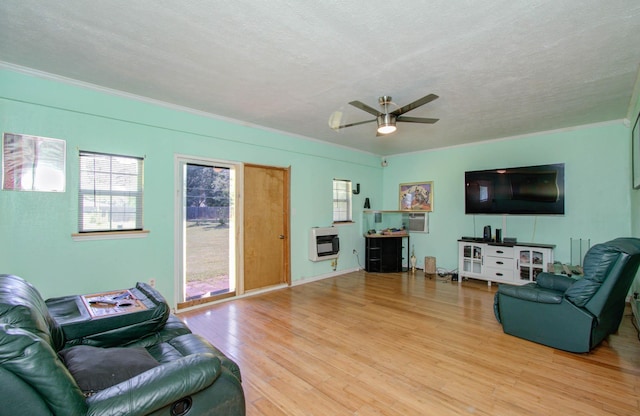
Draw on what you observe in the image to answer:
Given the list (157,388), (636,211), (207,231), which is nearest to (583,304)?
(636,211)

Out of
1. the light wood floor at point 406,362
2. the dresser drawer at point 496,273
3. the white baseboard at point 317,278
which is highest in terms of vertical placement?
the dresser drawer at point 496,273

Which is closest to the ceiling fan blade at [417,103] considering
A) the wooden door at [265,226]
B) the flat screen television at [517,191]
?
the wooden door at [265,226]

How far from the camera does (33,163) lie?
9.25 ft

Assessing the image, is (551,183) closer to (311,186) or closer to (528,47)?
(528,47)

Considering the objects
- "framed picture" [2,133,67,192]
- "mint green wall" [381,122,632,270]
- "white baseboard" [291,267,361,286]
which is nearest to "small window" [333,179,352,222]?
"white baseboard" [291,267,361,286]

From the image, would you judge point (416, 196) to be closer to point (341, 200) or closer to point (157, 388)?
point (341, 200)

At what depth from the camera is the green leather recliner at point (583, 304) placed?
251 centimetres

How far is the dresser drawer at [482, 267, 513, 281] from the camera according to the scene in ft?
15.8

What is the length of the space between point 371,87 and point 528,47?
136 centimetres

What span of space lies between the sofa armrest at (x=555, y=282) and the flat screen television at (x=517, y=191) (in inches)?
72.1

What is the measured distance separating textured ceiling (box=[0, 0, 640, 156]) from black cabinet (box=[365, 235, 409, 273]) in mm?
3089

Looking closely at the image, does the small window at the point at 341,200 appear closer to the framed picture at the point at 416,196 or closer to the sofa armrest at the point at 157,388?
the framed picture at the point at 416,196

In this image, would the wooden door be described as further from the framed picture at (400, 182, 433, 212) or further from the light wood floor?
the framed picture at (400, 182, 433, 212)

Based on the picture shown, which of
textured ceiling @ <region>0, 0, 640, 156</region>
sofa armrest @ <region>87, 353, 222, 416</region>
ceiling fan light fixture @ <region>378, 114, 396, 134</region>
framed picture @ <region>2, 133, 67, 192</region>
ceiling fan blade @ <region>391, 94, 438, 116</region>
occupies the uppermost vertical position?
textured ceiling @ <region>0, 0, 640, 156</region>
